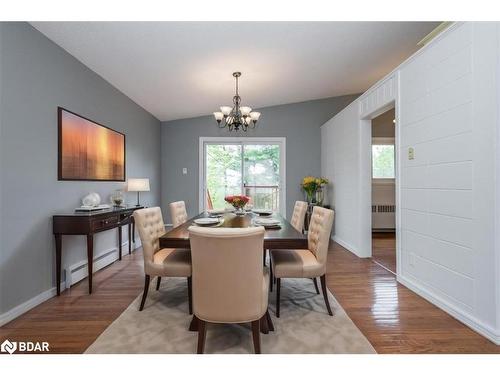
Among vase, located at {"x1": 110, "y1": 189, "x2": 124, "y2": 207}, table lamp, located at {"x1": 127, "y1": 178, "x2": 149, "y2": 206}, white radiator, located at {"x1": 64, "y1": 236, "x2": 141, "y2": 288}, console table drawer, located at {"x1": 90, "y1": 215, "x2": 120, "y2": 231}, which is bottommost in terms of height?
white radiator, located at {"x1": 64, "y1": 236, "x2": 141, "y2": 288}

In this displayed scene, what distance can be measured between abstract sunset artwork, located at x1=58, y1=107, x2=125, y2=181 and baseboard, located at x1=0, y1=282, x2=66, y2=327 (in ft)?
3.72

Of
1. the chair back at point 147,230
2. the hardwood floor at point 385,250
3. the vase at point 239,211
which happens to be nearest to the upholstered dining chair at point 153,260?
the chair back at point 147,230

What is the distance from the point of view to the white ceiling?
2656 millimetres

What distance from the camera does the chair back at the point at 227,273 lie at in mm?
1485

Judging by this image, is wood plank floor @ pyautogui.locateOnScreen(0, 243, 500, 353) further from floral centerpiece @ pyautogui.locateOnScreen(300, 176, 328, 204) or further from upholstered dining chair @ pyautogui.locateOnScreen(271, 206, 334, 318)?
floral centerpiece @ pyautogui.locateOnScreen(300, 176, 328, 204)

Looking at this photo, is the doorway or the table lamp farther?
the doorway

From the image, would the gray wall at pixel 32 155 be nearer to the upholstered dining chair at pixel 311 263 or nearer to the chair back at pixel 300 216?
the upholstered dining chair at pixel 311 263

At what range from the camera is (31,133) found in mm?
2383

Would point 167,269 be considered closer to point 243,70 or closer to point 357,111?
point 243,70

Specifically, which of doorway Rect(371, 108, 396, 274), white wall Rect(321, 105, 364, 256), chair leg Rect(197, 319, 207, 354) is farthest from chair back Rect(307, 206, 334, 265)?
doorway Rect(371, 108, 396, 274)

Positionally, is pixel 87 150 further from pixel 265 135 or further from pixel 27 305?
pixel 265 135

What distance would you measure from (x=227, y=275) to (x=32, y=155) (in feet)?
7.14

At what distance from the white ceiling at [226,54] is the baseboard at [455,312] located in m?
2.92

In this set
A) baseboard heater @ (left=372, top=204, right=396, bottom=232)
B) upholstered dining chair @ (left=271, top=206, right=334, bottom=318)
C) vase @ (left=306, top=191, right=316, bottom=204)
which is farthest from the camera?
baseboard heater @ (left=372, top=204, right=396, bottom=232)
